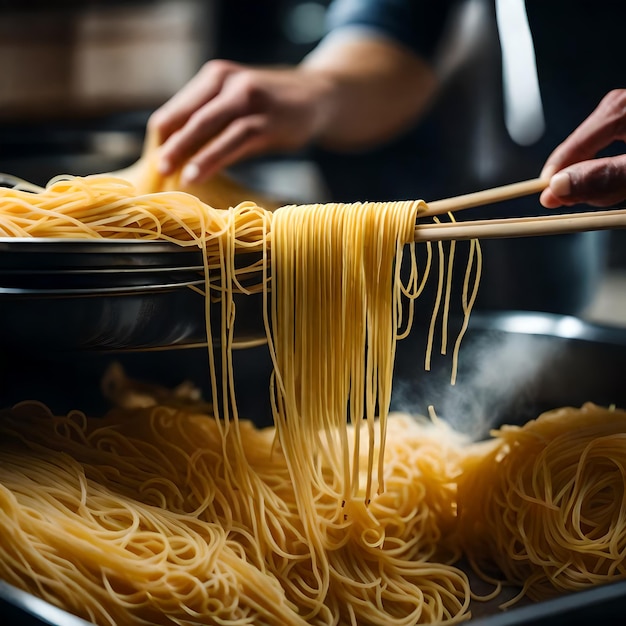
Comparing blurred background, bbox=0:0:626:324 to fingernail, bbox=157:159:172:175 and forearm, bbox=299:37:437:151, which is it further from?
fingernail, bbox=157:159:172:175

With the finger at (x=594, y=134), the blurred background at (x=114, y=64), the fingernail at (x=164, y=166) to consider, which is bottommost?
the finger at (x=594, y=134)

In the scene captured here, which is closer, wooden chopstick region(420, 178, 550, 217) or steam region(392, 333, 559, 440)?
wooden chopstick region(420, 178, 550, 217)

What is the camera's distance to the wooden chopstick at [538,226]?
65 cm

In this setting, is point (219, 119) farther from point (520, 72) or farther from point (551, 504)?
point (551, 504)

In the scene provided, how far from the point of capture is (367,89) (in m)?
1.42

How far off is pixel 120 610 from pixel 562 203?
1.84ft

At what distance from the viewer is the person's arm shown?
1.11 m

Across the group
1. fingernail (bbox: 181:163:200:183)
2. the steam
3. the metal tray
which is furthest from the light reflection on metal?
fingernail (bbox: 181:163:200:183)

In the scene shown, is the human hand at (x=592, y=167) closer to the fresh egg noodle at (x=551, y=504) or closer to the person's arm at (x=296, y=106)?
the fresh egg noodle at (x=551, y=504)

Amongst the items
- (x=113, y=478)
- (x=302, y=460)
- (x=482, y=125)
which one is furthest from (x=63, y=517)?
(x=482, y=125)

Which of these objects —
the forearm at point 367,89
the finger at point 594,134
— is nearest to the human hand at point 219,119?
the forearm at point 367,89

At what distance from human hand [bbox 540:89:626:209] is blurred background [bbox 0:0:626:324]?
3.14 ft

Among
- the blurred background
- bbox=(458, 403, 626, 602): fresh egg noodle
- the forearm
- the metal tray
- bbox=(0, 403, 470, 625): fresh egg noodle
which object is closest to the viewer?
bbox=(0, 403, 470, 625): fresh egg noodle

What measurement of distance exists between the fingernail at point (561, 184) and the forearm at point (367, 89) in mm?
717
